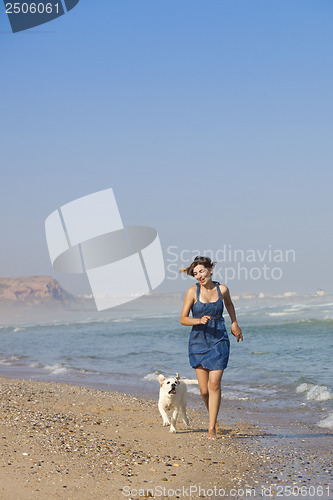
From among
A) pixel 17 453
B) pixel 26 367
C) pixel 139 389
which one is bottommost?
pixel 26 367

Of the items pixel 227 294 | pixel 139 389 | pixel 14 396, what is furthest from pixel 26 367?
pixel 227 294

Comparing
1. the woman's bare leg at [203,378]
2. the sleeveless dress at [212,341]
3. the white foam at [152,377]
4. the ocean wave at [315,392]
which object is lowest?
the white foam at [152,377]

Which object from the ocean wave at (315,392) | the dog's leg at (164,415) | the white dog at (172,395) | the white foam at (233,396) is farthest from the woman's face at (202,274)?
the ocean wave at (315,392)

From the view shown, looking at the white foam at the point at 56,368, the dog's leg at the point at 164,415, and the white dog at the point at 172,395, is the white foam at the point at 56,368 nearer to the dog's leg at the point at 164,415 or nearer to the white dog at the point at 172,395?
the dog's leg at the point at 164,415

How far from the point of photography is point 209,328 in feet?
21.8

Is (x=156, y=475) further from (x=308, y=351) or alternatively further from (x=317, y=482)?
(x=308, y=351)

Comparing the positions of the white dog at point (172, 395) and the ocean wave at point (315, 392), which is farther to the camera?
the ocean wave at point (315, 392)

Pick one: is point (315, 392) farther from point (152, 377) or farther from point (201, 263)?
point (201, 263)

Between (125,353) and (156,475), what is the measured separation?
53.9ft

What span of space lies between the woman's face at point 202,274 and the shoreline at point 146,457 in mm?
1851

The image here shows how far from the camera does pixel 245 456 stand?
19.5 feet

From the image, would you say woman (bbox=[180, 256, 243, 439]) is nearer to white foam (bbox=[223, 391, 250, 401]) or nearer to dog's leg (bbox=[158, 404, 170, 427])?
dog's leg (bbox=[158, 404, 170, 427])

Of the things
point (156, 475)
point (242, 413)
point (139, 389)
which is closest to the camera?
point (156, 475)

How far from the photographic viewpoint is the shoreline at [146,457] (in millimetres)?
4711
